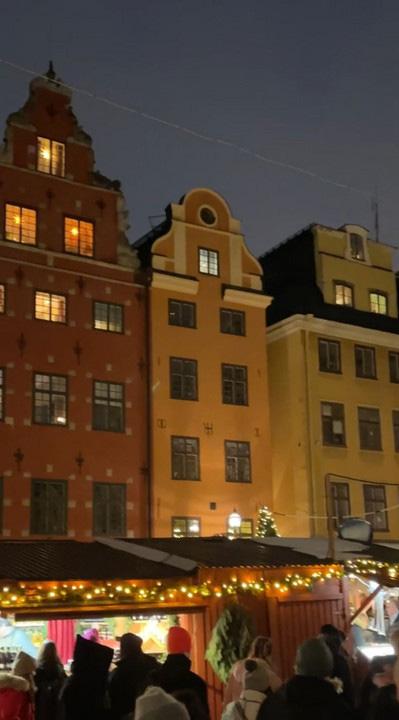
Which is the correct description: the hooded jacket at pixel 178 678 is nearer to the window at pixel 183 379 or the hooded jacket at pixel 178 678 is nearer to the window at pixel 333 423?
the window at pixel 183 379

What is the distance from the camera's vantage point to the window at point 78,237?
23.6 m

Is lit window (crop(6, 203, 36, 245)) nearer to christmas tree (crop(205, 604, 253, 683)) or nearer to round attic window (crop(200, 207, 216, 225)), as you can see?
round attic window (crop(200, 207, 216, 225))

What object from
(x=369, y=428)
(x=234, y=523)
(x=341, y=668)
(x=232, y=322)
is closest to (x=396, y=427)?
(x=369, y=428)

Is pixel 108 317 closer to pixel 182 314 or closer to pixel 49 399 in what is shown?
pixel 182 314

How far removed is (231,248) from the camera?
26.8 metres

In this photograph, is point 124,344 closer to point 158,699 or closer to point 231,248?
point 231,248

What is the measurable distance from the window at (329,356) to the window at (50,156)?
9826 millimetres

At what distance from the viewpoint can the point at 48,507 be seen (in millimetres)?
21594

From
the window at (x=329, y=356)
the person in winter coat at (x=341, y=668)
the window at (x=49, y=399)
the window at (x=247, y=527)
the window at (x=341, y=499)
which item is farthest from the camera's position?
the window at (x=329, y=356)

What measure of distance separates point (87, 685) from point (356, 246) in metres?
24.2

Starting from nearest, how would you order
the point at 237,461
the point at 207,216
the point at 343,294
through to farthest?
1. the point at 237,461
2. the point at 207,216
3. the point at 343,294

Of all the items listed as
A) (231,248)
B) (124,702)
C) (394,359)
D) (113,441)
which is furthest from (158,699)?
(394,359)

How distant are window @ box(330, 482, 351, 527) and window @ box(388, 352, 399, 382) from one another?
171 inches

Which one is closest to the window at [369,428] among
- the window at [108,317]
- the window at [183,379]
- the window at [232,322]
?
the window at [232,322]
